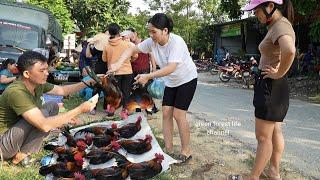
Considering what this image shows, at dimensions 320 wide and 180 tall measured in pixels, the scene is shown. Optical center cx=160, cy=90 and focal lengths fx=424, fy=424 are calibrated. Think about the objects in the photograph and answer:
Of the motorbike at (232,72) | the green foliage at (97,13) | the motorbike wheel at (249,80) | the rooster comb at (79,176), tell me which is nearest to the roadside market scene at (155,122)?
the rooster comb at (79,176)

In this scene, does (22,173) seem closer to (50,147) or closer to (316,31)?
(50,147)

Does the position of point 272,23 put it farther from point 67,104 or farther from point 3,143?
point 67,104

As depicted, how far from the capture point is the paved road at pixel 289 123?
5372 mm

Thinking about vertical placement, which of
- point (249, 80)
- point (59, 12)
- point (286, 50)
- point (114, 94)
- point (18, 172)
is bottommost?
point (249, 80)

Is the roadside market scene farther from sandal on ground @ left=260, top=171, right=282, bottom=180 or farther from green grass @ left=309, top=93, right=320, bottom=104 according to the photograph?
green grass @ left=309, top=93, right=320, bottom=104

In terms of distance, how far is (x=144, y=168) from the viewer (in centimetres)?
404

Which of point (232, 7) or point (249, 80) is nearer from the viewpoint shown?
point (249, 80)

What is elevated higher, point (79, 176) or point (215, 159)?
point (79, 176)

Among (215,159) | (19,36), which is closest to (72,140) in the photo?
(215,159)

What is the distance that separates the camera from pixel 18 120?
438 centimetres

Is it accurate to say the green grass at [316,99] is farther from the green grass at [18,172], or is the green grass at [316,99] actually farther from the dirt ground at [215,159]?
the green grass at [18,172]

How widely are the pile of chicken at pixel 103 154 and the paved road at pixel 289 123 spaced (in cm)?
180

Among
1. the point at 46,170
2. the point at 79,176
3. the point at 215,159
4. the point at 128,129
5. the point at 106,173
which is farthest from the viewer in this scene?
the point at 128,129

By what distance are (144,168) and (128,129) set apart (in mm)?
1184
